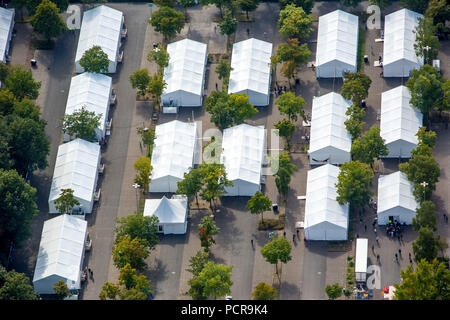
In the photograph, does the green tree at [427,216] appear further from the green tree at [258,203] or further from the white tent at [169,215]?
the white tent at [169,215]

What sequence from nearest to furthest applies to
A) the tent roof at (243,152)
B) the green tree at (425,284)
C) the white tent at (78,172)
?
1. the green tree at (425,284)
2. the white tent at (78,172)
3. the tent roof at (243,152)

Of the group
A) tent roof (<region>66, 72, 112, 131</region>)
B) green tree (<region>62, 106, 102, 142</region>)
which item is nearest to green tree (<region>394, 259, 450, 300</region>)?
green tree (<region>62, 106, 102, 142</region>)

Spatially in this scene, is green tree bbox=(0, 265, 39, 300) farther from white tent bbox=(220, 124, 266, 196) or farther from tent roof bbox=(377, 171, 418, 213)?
tent roof bbox=(377, 171, 418, 213)

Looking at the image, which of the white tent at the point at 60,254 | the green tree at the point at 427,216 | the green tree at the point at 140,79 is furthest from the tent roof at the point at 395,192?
the white tent at the point at 60,254

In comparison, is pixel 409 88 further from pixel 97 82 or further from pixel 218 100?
pixel 97 82

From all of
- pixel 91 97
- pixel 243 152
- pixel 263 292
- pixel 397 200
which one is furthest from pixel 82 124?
pixel 397 200

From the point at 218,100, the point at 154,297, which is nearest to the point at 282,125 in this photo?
the point at 218,100
